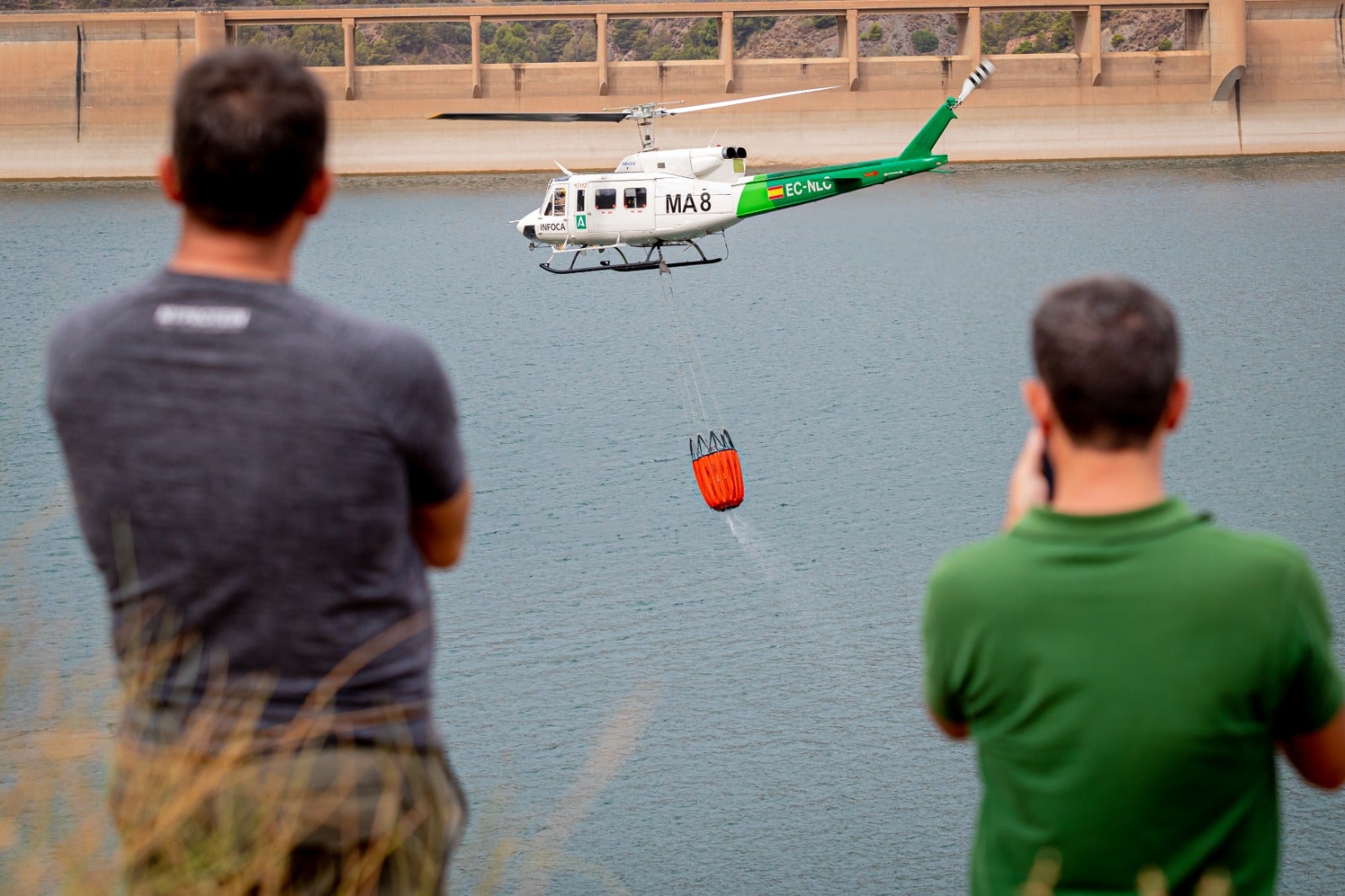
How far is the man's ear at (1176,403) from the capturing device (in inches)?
105

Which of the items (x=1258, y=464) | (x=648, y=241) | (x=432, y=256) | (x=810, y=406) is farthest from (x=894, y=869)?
(x=432, y=256)

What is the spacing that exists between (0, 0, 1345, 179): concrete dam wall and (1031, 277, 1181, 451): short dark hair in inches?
2653

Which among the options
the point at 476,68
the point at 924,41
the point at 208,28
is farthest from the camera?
the point at 924,41

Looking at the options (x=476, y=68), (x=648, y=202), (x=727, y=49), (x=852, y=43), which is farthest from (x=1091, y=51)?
(x=648, y=202)

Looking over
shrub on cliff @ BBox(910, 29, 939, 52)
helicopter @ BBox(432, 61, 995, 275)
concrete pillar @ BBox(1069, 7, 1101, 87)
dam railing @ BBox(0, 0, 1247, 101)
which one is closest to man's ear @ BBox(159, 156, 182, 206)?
helicopter @ BBox(432, 61, 995, 275)

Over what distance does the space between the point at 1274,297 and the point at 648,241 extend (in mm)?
29542

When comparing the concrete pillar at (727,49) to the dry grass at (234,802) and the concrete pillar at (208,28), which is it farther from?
the dry grass at (234,802)

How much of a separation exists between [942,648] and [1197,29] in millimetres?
76141

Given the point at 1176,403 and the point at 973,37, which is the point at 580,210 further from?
the point at 973,37

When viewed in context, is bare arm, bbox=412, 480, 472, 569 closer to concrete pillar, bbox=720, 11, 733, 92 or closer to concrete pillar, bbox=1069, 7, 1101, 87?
concrete pillar, bbox=720, 11, 733, 92

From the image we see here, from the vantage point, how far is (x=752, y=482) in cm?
3059

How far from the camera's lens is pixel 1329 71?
232 feet

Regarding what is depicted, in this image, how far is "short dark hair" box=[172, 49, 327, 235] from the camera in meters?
2.66

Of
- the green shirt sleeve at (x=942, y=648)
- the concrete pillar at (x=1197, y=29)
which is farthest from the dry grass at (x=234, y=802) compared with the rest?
the concrete pillar at (x=1197, y=29)
